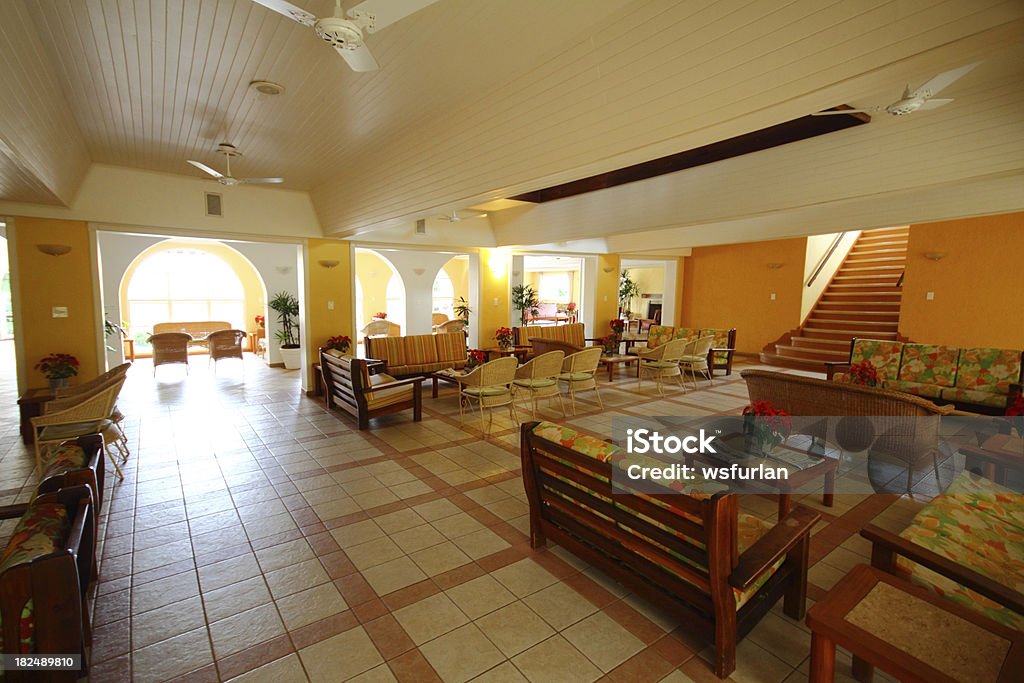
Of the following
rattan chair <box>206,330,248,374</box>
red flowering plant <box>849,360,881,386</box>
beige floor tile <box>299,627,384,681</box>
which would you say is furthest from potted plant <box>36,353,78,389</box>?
red flowering plant <box>849,360,881,386</box>

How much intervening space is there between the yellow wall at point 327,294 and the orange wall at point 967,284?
10034 mm

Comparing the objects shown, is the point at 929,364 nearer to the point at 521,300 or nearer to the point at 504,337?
the point at 504,337

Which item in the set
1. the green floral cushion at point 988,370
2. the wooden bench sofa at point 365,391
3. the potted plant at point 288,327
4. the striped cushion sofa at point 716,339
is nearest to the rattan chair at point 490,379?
the wooden bench sofa at point 365,391

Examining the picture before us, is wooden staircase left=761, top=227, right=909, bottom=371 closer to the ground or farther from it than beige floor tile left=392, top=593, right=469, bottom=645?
farther from it

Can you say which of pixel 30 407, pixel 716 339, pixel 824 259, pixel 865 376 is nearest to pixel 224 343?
pixel 30 407

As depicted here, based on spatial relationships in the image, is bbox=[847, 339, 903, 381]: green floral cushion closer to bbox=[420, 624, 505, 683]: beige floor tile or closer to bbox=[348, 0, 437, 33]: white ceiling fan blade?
bbox=[420, 624, 505, 683]: beige floor tile

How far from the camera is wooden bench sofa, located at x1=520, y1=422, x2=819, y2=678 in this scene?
1.86 meters

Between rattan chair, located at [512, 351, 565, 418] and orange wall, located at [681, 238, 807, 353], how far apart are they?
7.26m

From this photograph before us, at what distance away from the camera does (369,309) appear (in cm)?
1438

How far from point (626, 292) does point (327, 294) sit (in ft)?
32.8

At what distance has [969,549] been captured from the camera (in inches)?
86.1

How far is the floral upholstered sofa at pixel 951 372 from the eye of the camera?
4.89m

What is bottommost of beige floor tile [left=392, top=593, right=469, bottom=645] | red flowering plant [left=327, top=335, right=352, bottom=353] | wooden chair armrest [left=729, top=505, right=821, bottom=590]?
beige floor tile [left=392, top=593, right=469, bottom=645]

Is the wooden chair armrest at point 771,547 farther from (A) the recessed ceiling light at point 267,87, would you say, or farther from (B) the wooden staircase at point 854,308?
(B) the wooden staircase at point 854,308
